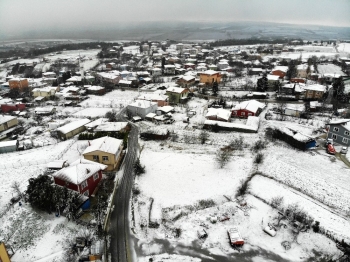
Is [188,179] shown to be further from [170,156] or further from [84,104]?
[84,104]

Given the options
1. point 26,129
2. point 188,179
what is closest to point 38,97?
point 26,129

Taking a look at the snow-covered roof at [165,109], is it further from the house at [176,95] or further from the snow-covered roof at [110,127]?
the snow-covered roof at [110,127]

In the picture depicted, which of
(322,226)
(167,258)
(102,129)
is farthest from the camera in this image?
(102,129)

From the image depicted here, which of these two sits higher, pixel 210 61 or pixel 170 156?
pixel 210 61

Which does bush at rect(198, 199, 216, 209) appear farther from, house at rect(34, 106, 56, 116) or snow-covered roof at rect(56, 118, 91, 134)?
house at rect(34, 106, 56, 116)

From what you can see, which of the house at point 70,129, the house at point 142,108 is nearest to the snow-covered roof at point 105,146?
the house at point 70,129

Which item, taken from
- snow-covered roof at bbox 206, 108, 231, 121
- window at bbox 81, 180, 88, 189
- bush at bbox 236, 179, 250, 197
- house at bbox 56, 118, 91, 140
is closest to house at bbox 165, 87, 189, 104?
snow-covered roof at bbox 206, 108, 231, 121
